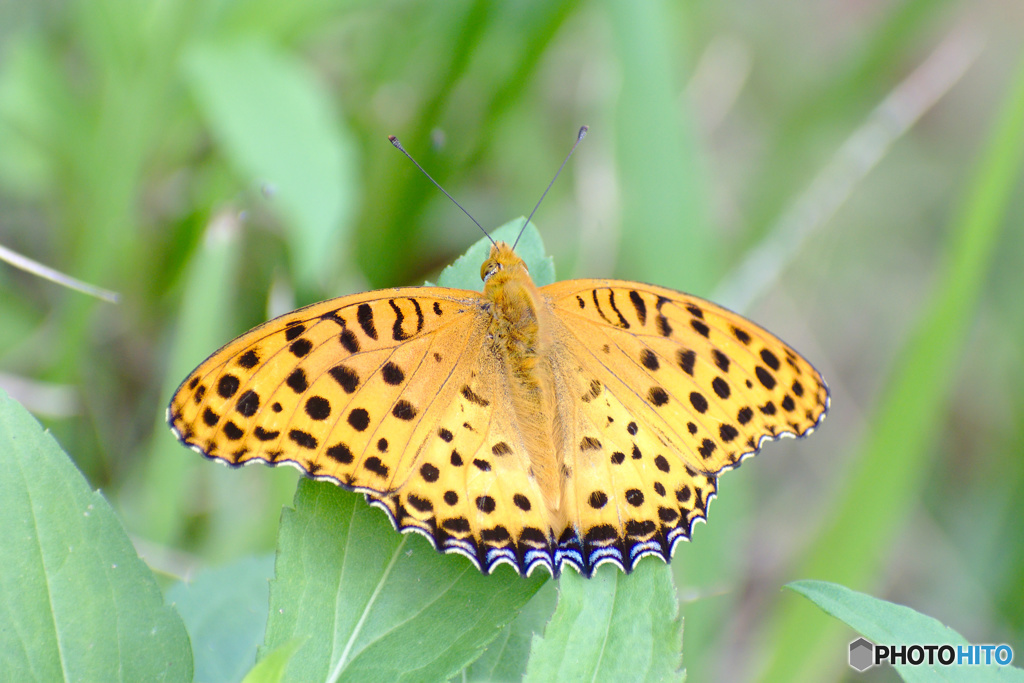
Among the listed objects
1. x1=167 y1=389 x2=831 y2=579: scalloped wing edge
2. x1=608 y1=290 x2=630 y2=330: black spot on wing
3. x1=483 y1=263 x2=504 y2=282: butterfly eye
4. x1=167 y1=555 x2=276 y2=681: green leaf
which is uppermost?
x1=608 y1=290 x2=630 y2=330: black spot on wing

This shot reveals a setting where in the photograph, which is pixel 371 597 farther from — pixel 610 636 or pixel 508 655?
pixel 610 636

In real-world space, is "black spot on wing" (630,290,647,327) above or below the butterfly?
above

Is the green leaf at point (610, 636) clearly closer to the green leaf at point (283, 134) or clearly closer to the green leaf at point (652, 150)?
the green leaf at point (283, 134)

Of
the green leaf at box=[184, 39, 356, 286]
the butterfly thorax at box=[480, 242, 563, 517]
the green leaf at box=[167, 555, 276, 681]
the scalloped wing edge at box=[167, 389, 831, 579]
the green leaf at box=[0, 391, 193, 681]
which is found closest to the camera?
the green leaf at box=[0, 391, 193, 681]

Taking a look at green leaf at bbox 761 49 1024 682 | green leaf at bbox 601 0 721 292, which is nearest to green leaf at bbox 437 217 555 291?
green leaf at bbox 601 0 721 292

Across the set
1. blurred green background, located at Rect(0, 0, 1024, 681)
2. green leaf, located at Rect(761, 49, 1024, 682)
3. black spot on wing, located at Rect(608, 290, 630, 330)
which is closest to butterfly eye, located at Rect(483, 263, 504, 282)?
black spot on wing, located at Rect(608, 290, 630, 330)

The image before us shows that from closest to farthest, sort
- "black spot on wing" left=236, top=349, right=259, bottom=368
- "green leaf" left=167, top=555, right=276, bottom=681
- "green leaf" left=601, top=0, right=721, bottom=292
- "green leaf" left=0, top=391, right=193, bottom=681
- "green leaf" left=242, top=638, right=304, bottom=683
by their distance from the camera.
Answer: "green leaf" left=242, top=638, right=304, bottom=683, "green leaf" left=0, top=391, right=193, bottom=681, "black spot on wing" left=236, top=349, right=259, bottom=368, "green leaf" left=167, top=555, right=276, bottom=681, "green leaf" left=601, top=0, right=721, bottom=292

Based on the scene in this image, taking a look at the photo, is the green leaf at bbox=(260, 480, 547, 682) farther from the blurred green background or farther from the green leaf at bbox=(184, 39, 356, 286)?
the green leaf at bbox=(184, 39, 356, 286)

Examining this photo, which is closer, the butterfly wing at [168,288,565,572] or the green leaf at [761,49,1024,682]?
the butterfly wing at [168,288,565,572]
